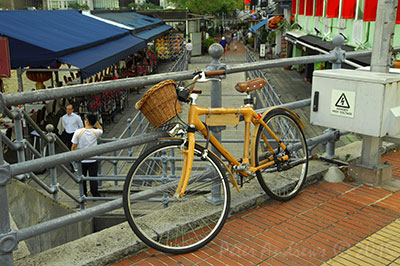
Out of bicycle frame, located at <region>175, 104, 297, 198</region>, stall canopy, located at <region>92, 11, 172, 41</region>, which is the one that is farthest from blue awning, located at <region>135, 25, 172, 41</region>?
bicycle frame, located at <region>175, 104, 297, 198</region>

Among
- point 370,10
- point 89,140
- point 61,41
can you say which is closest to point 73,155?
point 89,140

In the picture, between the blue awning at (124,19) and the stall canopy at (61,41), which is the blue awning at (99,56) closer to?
the stall canopy at (61,41)

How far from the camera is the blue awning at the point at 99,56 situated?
12008 mm

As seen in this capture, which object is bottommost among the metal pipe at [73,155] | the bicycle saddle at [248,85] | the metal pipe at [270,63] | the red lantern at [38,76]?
the red lantern at [38,76]

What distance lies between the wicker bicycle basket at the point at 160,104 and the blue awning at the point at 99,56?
9013 millimetres

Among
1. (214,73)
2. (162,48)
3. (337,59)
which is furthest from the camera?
(162,48)

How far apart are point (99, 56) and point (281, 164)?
10.6 m

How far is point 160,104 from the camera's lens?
10.3 feet

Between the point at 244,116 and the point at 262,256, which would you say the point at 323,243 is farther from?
the point at 244,116

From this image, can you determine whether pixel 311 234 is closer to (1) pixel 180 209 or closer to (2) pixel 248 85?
(1) pixel 180 209

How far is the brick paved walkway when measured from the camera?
332 centimetres

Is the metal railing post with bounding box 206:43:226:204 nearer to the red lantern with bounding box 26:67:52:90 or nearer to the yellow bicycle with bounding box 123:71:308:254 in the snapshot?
the yellow bicycle with bounding box 123:71:308:254

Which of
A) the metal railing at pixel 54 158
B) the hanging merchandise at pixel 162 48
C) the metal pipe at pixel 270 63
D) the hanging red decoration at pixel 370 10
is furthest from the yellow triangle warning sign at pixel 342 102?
the hanging merchandise at pixel 162 48

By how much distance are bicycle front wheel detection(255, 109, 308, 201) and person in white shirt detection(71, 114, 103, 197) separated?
13.6ft
